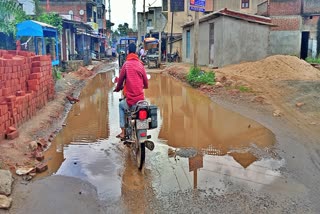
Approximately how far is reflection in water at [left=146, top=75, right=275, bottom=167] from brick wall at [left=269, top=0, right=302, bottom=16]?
17.6m

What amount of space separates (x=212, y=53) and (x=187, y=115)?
11998mm

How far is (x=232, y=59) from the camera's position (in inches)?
767

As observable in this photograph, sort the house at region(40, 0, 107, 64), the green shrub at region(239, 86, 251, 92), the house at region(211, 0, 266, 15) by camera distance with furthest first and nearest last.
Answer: the house at region(211, 0, 266, 15) < the house at region(40, 0, 107, 64) < the green shrub at region(239, 86, 251, 92)

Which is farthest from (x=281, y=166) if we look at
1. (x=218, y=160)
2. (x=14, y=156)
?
(x=14, y=156)

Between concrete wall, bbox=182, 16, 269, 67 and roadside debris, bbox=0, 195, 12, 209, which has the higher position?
concrete wall, bbox=182, 16, 269, 67

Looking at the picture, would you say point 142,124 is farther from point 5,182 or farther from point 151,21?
point 151,21

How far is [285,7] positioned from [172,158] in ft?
79.4

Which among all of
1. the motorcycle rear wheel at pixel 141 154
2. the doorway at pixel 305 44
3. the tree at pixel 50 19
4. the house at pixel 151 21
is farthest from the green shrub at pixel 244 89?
the house at pixel 151 21

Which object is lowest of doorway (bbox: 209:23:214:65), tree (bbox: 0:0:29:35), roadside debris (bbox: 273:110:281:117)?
roadside debris (bbox: 273:110:281:117)

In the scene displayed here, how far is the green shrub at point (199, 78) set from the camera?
48.3 feet

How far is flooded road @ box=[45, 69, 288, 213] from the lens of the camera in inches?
184

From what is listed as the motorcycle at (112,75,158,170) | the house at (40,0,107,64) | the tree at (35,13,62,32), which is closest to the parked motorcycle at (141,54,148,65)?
the house at (40,0,107,64)

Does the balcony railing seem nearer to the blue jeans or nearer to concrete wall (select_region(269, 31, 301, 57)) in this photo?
concrete wall (select_region(269, 31, 301, 57))

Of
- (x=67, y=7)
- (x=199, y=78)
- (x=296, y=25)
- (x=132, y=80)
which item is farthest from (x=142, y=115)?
(x=67, y=7)
